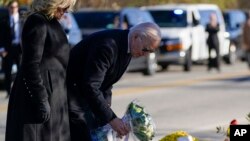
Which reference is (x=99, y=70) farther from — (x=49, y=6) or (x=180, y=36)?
(x=180, y=36)

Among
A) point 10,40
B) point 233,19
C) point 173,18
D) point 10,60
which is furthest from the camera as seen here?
point 233,19

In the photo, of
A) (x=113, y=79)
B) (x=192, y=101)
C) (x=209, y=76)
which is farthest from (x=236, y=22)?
(x=113, y=79)

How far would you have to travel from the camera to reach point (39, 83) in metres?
5.92

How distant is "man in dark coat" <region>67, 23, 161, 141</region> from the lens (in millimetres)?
6238

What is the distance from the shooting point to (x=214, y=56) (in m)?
28.1

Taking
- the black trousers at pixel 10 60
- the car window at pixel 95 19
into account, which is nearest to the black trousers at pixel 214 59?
the car window at pixel 95 19

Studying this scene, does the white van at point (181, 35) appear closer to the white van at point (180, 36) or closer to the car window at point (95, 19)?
the white van at point (180, 36)

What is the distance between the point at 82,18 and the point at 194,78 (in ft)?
11.1

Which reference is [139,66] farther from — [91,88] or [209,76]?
[91,88]

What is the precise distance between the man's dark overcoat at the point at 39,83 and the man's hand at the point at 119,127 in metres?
0.34

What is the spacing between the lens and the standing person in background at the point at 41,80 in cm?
593

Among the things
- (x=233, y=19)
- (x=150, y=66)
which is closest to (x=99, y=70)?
(x=150, y=66)

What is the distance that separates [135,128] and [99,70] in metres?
0.48

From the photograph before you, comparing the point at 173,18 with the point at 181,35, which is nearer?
the point at 181,35
